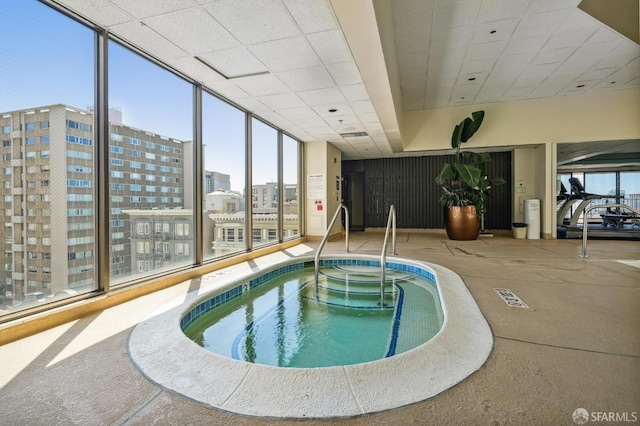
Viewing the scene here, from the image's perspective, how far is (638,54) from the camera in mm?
4910

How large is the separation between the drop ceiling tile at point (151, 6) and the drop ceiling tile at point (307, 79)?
1.38 meters

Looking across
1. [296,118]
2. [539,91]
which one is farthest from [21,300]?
[539,91]

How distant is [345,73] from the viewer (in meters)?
3.59

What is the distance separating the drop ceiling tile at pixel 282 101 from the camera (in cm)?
434

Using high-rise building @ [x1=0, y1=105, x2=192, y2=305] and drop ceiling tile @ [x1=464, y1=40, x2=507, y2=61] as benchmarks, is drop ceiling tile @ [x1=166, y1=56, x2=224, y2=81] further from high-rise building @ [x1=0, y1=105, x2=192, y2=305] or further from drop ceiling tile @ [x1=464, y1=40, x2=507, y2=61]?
drop ceiling tile @ [x1=464, y1=40, x2=507, y2=61]

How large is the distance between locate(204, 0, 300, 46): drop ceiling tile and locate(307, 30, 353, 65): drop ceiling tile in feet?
0.74

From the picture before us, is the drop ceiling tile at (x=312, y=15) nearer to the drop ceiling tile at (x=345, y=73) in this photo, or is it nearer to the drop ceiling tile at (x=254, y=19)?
the drop ceiling tile at (x=254, y=19)

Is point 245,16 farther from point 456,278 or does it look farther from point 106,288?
point 456,278

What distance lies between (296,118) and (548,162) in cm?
629

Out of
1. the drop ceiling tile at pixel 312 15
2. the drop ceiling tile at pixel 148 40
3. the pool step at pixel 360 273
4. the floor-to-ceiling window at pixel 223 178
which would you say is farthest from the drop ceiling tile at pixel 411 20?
the pool step at pixel 360 273

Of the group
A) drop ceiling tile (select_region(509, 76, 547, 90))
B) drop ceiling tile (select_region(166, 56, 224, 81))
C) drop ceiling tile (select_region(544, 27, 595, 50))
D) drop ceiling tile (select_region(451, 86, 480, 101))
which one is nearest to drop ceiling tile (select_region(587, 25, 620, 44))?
drop ceiling tile (select_region(544, 27, 595, 50))

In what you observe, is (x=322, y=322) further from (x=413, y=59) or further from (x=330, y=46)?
(x=413, y=59)

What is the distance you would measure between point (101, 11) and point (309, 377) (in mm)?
3195

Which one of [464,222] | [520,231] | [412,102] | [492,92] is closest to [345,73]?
[412,102]
